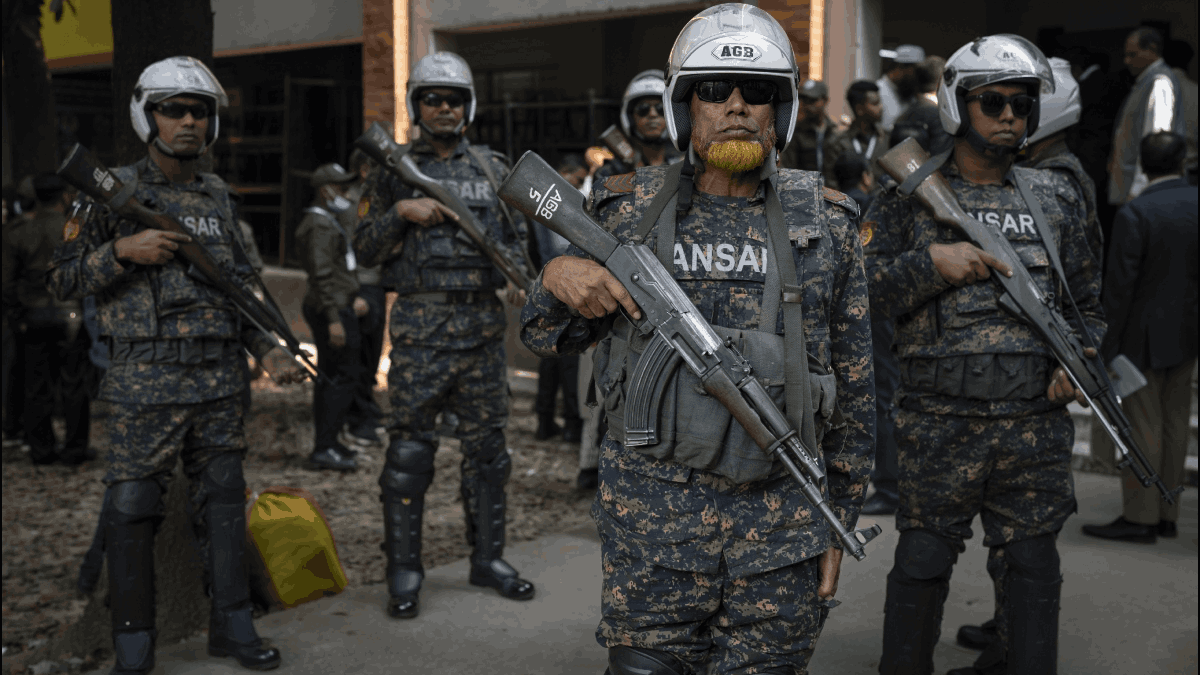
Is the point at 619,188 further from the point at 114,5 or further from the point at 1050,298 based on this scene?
the point at 114,5

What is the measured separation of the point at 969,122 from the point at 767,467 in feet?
5.57

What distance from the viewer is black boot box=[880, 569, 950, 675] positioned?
3398 mm

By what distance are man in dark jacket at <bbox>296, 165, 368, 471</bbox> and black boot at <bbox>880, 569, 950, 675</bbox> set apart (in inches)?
182

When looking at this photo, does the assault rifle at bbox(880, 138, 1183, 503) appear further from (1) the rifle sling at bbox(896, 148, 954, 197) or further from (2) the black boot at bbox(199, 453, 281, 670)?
(2) the black boot at bbox(199, 453, 281, 670)

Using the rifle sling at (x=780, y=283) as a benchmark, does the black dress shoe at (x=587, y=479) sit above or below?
below

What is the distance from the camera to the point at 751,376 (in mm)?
2236

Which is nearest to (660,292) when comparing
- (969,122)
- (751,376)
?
(751,376)

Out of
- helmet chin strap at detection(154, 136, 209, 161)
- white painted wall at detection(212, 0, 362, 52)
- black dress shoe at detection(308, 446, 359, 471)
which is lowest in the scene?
black dress shoe at detection(308, 446, 359, 471)

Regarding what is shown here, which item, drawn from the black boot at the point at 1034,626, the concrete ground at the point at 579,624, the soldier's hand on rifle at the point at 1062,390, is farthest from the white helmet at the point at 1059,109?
the concrete ground at the point at 579,624

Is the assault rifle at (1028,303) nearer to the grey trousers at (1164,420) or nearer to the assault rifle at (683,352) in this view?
the assault rifle at (683,352)

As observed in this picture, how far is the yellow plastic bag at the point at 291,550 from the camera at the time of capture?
443cm

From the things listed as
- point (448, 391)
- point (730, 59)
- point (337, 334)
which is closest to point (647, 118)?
point (448, 391)

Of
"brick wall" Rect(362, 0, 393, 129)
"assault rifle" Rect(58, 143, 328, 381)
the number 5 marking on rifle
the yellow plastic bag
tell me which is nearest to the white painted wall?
"brick wall" Rect(362, 0, 393, 129)

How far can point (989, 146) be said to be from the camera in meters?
3.39
